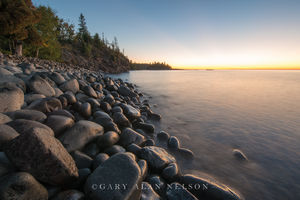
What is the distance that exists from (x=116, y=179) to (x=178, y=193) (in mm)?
959

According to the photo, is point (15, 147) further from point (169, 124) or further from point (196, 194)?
point (169, 124)

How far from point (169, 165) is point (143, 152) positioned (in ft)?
1.74

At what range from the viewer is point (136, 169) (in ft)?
5.68

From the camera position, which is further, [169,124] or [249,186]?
[169,124]

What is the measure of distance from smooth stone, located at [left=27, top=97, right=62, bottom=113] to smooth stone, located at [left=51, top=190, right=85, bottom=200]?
214 centimetres

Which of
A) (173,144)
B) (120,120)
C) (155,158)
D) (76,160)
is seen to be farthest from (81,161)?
(173,144)

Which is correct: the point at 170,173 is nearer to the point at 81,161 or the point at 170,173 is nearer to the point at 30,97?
the point at 81,161

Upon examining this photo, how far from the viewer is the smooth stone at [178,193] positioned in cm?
191

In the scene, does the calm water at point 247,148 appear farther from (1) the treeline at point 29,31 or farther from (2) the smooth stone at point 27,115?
(1) the treeline at point 29,31

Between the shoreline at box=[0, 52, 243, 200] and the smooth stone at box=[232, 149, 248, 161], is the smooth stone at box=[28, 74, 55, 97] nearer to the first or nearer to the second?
the shoreline at box=[0, 52, 243, 200]

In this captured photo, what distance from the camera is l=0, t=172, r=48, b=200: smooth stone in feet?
4.00

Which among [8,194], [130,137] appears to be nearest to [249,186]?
[130,137]

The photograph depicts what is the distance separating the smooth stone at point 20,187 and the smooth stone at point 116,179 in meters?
0.48

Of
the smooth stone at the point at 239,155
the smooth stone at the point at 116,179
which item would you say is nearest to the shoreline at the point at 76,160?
the smooth stone at the point at 116,179
